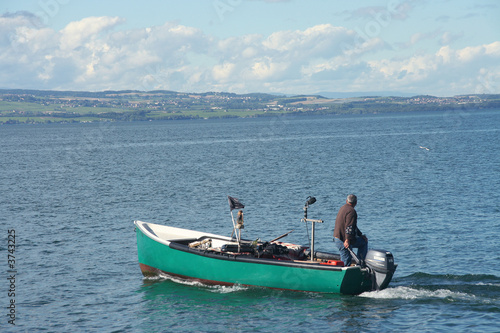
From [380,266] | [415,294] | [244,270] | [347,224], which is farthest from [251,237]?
[415,294]

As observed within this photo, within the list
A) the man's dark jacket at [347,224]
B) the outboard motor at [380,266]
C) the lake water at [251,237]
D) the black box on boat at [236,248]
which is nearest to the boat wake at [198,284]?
the lake water at [251,237]

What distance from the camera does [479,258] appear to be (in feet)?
66.4

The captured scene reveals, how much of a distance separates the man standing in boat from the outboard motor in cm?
54

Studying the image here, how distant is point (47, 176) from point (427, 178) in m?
35.2

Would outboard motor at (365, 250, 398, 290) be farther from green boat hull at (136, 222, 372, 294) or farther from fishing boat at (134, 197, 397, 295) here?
green boat hull at (136, 222, 372, 294)

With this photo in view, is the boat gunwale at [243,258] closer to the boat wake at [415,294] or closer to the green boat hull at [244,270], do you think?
the green boat hull at [244,270]

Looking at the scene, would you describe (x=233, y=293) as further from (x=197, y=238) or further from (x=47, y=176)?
(x=47, y=176)

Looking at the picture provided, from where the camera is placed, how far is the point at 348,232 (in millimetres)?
16141

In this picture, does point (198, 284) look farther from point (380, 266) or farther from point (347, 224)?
point (380, 266)

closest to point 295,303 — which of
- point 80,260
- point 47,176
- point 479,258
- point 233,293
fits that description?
point 233,293

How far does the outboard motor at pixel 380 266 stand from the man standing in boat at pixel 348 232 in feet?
1.78

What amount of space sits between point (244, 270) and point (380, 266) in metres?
4.16

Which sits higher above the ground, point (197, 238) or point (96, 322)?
point (197, 238)

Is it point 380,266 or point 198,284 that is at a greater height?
point 380,266
